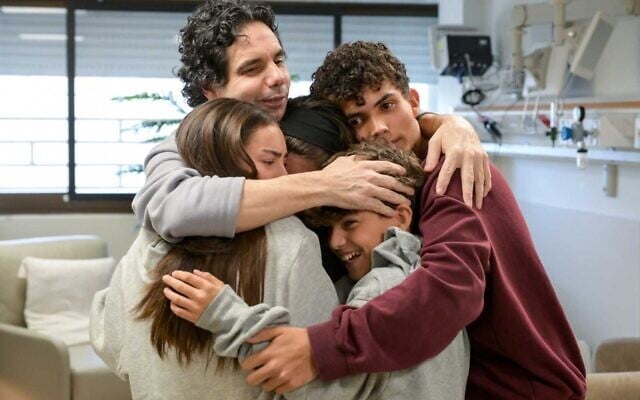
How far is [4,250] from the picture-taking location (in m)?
4.65

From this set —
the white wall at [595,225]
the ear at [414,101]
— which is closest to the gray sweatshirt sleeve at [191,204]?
the ear at [414,101]

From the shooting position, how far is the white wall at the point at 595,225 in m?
3.91

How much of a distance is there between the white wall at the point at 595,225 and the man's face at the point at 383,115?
94.9 inches

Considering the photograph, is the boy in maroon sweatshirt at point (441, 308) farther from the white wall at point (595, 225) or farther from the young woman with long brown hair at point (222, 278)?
the white wall at point (595, 225)

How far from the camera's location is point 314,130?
5.32ft

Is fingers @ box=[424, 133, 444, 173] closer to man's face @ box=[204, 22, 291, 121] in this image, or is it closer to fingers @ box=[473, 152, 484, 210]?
fingers @ box=[473, 152, 484, 210]

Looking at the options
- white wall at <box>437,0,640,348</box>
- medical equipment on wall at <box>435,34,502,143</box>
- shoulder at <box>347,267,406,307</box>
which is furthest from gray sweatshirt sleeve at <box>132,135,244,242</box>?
medical equipment on wall at <box>435,34,502,143</box>

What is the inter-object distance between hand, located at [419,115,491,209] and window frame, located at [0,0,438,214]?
14.9ft

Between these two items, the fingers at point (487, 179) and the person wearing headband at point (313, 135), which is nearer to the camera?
the fingers at point (487, 179)

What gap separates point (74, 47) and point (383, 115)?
4.62 metres

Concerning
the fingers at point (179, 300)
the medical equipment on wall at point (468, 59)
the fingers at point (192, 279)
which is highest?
the medical equipment on wall at point (468, 59)

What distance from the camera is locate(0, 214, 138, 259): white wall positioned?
581 centimetres

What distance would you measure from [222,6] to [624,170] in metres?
2.69

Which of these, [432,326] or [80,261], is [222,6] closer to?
[432,326]
